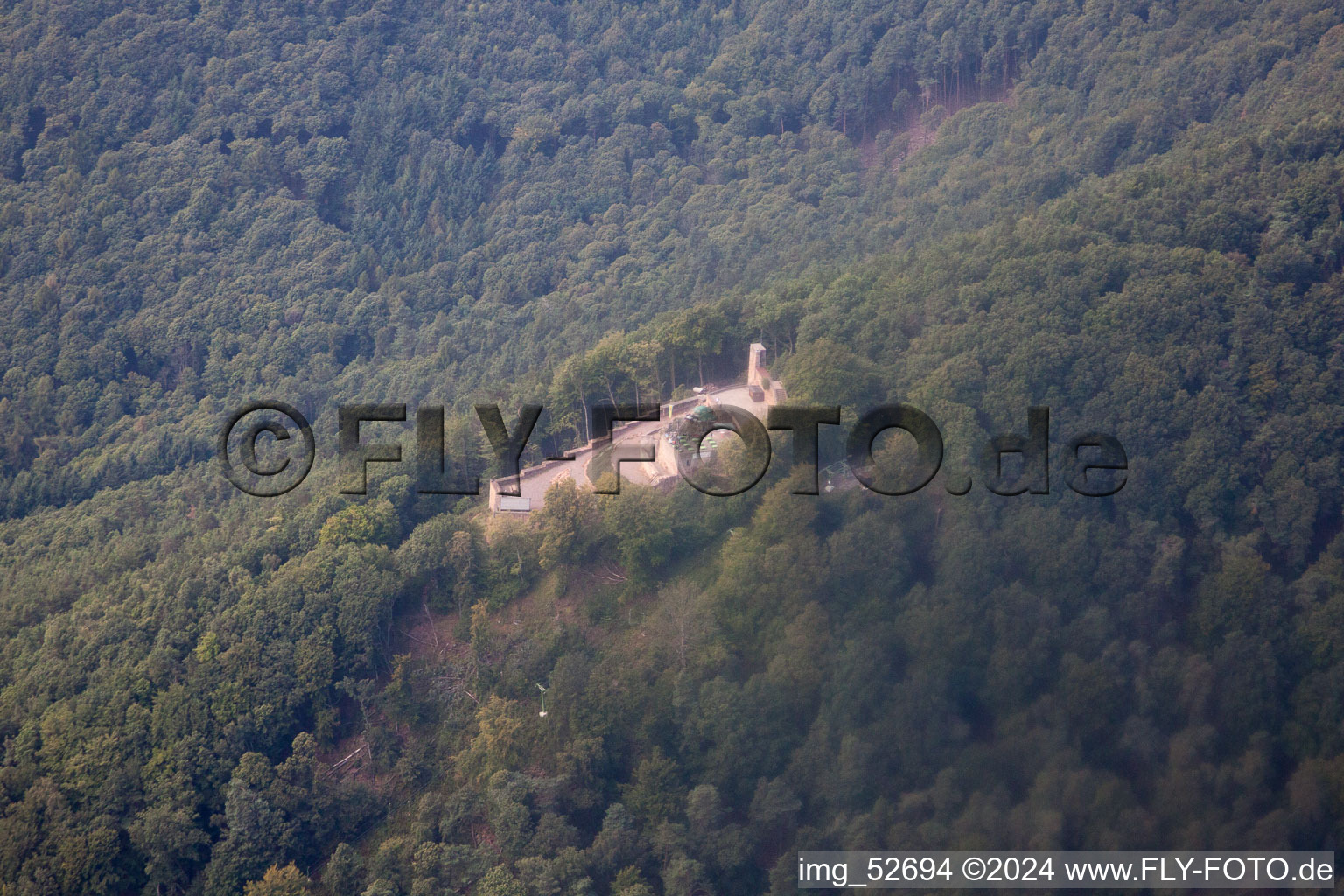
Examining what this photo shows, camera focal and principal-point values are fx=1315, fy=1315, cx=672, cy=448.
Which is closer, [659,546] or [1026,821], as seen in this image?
[1026,821]

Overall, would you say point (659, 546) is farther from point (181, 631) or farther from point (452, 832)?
point (181, 631)

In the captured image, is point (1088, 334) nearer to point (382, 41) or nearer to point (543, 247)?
point (543, 247)

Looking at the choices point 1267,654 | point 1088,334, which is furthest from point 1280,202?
point 1267,654

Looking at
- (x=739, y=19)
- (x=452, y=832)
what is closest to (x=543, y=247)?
(x=739, y=19)

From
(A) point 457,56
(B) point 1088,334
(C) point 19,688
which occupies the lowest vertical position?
(C) point 19,688

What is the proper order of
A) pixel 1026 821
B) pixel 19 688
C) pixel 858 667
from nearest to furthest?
pixel 1026 821
pixel 858 667
pixel 19 688

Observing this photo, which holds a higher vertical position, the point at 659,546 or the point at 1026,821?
the point at 659,546

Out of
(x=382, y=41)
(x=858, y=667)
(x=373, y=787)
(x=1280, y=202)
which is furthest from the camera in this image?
(x=382, y=41)

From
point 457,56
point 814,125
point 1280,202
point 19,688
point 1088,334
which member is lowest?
point 19,688

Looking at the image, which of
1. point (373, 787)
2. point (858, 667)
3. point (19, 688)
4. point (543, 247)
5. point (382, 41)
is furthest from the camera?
point (382, 41)
